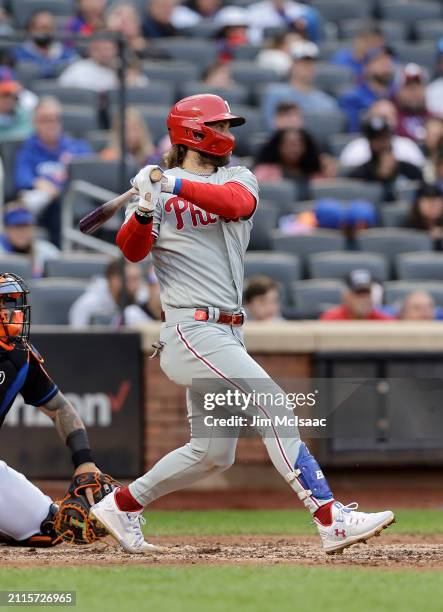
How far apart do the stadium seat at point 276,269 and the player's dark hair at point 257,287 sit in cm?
80

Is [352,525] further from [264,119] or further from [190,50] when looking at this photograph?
[190,50]

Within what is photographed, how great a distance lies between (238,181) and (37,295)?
425 centimetres

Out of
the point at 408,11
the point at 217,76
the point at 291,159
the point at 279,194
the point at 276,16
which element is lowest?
the point at 279,194

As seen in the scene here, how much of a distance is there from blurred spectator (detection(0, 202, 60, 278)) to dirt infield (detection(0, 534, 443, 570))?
13.3ft

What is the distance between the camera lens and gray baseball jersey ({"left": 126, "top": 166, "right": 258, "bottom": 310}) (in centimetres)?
572

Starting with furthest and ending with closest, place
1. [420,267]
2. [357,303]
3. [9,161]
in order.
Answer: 1. [9,161]
2. [420,267]
3. [357,303]

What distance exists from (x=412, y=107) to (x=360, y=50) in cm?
123

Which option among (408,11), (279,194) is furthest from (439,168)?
(408,11)

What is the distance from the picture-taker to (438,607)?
14.8 feet

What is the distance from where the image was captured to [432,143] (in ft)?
41.9

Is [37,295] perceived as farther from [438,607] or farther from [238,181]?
[438,607]

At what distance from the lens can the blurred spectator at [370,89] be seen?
13.3 metres

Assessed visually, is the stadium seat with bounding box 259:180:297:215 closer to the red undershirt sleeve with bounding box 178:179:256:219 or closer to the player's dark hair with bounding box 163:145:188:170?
the player's dark hair with bounding box 163:145:188:170

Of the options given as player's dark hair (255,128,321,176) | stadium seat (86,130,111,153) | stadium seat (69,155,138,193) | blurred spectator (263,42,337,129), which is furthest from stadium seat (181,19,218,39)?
stadium seat (69,155,138,193)
